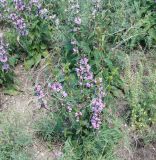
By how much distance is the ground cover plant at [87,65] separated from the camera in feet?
11.4

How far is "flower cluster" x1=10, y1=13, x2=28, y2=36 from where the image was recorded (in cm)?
413

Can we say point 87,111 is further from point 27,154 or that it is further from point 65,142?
point 27,154

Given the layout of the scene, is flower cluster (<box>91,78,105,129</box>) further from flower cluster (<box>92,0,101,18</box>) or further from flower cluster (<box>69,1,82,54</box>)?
flower cluster (<box>92,0,101,18</box>)

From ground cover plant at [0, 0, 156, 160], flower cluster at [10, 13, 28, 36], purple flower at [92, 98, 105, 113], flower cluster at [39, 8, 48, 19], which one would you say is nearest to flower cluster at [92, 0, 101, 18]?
ground cover plant at [0, 0, 156, 160]

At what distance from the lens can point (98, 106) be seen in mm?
3307

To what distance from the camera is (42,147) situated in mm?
3727

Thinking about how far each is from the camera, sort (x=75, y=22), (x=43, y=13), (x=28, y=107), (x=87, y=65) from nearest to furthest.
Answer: (x=87, y=65)
(x=75, y=22)
(x=28, y=107)
(x=43, y=13)

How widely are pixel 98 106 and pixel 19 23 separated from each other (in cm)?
131

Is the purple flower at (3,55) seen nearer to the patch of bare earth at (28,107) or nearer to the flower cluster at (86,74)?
the patch of bare earth at (28,107)

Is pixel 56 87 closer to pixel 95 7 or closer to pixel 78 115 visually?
pixel 78 115

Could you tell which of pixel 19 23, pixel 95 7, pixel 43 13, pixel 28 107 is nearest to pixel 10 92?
pixel 28 107

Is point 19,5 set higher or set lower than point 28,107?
higher

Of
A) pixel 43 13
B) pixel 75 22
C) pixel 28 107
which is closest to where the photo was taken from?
pixel 75 22

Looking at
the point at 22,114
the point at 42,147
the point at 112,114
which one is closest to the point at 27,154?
the point at 42,147
